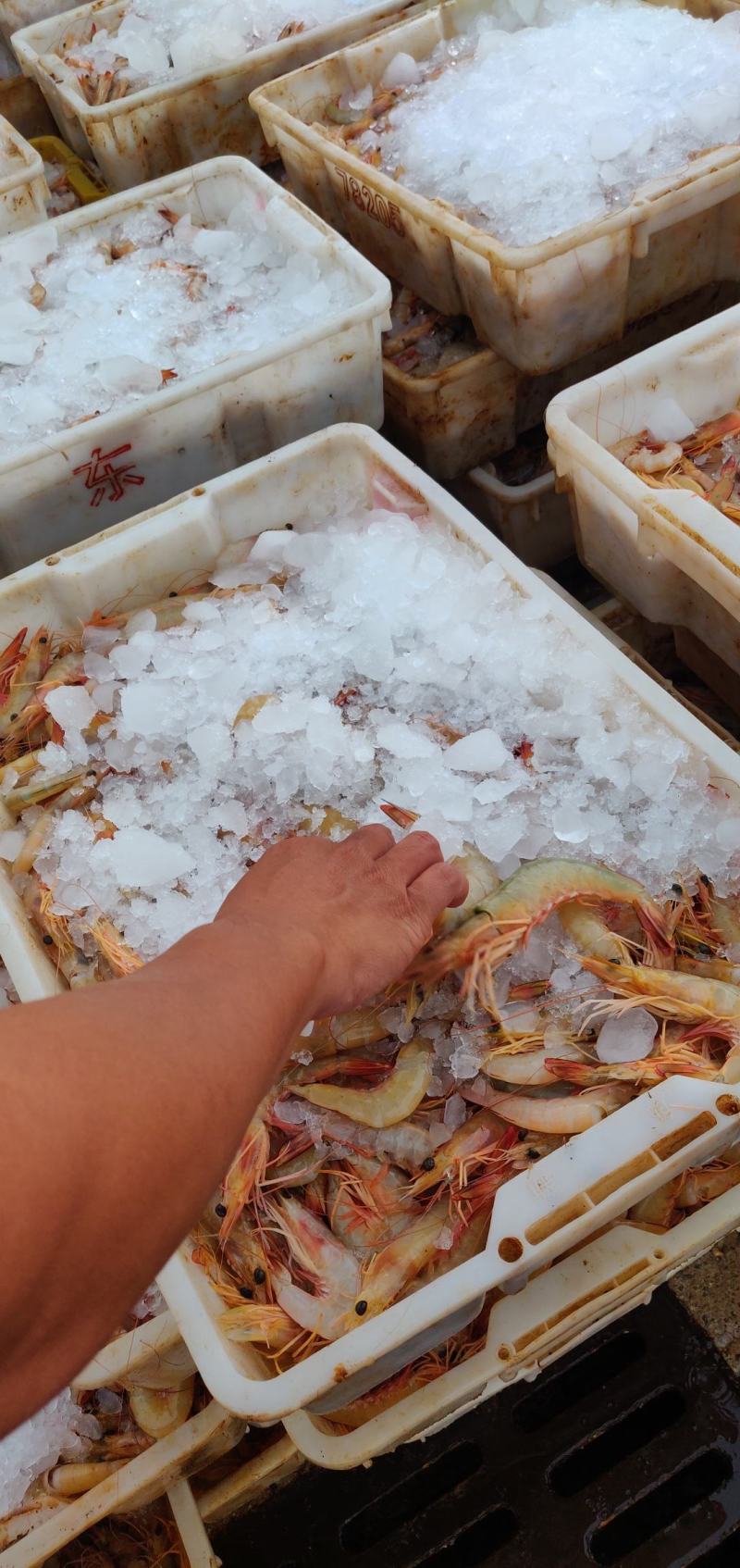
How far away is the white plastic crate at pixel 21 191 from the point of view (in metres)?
2.91

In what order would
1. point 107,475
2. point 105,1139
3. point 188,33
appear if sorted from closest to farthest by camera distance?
point 105,1139 < point 107,475 < point 188,33

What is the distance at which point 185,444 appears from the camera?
8.19ft

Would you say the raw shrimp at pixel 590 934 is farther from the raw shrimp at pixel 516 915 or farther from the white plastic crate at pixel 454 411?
the white plastic crate at pixel 454 411

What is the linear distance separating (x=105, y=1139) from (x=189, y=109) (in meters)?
3.37

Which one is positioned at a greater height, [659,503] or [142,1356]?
[659,503]

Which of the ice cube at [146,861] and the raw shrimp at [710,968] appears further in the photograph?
the ice cube at [146,861]

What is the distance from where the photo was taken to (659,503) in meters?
2.12

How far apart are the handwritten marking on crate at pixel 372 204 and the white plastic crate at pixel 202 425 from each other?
0.61 ft

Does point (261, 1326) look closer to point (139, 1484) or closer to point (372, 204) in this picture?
point (139, 1484)

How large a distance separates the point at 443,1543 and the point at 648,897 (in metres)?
1.27

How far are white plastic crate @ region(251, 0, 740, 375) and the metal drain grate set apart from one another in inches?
86.9

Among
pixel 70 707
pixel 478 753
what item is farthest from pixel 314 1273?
pixel 70 707

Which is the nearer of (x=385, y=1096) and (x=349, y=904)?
(x=349, y=904)

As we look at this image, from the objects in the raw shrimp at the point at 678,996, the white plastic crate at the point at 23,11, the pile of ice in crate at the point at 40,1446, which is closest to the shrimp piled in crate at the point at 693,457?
the raw shrimp at the point at 678,996
